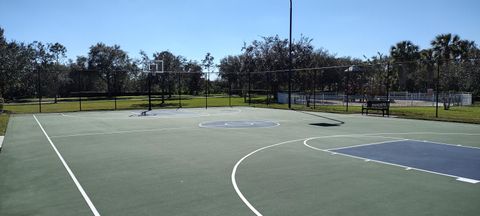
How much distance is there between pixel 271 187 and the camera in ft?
21.4

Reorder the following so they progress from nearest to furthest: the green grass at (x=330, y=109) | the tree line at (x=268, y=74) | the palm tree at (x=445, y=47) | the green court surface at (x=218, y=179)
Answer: the green court surface at (x=218, y=179), the green grass at (x=330, y=109), the tree line at (x=268, y=74), the palm tree at (x=445, y=47)

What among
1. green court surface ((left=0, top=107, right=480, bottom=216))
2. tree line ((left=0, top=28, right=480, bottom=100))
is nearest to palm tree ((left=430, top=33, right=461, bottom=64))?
tree line ((left=0, top=28, right=480, bottom=100))

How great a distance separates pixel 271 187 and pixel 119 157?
455cm

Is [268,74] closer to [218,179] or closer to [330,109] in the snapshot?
[330,109]

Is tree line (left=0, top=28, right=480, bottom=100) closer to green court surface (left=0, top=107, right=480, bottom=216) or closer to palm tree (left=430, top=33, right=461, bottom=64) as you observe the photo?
palm tree (left=430, top=33, right=461, bottom=64)

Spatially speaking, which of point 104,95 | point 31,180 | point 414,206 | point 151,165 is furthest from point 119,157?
point 104,95

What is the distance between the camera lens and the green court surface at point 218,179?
5508mm

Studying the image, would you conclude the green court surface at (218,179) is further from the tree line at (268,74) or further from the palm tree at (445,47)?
the palm tree at (445,47)

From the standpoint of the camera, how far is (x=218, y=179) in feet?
23.4

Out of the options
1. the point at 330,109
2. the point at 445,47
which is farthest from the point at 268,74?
the point at 445,47

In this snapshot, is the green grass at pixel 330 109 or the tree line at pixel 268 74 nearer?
the green grass at pixel 330 109

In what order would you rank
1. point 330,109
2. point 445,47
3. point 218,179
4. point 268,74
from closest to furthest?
point 218,179
point 330,109
point 268,74
point 445,47

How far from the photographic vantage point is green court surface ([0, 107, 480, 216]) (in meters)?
5.51

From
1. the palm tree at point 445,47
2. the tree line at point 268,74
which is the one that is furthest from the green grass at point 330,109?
the palm tree at point 445,47
